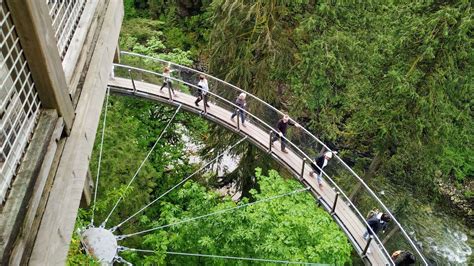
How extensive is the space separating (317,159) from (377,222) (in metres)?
2.20

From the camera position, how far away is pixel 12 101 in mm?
3889

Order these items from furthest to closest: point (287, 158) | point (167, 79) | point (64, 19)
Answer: point (167, 79), point (287, 158), point (64, 19)

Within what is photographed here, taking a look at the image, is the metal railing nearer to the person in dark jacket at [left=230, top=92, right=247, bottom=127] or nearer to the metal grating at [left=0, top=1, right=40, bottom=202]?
the person in dark jacket at [left=230, top=92, right=247, bottom=127]

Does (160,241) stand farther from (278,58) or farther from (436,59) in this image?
(436,59)

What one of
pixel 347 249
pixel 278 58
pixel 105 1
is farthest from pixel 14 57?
pixel 278 58

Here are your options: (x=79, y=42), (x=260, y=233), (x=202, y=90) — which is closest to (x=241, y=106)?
(x=202, y=90)

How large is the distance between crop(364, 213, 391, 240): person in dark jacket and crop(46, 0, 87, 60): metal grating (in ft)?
26.9

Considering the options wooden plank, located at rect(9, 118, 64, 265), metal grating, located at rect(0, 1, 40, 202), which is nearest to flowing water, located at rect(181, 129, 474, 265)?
wooden plank, located at rect(9, 118, 64, 265)

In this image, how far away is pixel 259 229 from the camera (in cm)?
1080

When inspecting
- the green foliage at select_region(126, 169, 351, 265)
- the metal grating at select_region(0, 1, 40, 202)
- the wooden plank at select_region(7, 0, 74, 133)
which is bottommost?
the metal grating at select_region(0, 1, 40, 202)

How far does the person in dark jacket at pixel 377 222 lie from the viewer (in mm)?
10992

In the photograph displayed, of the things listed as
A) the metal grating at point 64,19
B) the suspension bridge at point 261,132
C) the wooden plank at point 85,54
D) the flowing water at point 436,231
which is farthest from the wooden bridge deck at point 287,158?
the metal grating at point 64,19

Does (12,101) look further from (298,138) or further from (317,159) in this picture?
(298,138)

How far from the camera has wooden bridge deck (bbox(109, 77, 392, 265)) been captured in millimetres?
11188
